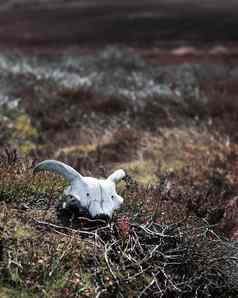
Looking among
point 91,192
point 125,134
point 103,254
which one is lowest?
point 125,134

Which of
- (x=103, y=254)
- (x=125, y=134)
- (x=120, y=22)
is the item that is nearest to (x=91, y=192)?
(x=103, y=254)

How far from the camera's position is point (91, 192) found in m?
5.92

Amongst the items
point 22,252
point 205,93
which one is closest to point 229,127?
point 205,93

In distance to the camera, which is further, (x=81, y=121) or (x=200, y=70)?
(x=200, y=70)

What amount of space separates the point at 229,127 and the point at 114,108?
3.52m

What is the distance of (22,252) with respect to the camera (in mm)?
5430

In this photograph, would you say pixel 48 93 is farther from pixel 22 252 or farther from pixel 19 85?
pixel 22 252

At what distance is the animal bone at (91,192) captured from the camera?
5.82 metres

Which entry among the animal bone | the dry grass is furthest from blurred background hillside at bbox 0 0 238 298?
the animal bone

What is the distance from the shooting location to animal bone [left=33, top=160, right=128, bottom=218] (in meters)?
5.82

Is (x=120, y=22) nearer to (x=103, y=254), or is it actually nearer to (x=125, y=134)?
(x=125, y=134)

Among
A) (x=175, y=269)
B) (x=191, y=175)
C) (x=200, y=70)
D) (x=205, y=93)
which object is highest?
(x=175, y=269)

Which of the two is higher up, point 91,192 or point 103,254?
point 91,192

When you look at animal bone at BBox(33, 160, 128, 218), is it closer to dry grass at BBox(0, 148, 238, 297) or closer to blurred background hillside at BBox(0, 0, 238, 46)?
dry grass at BBox(0, 148, 238, 297)
